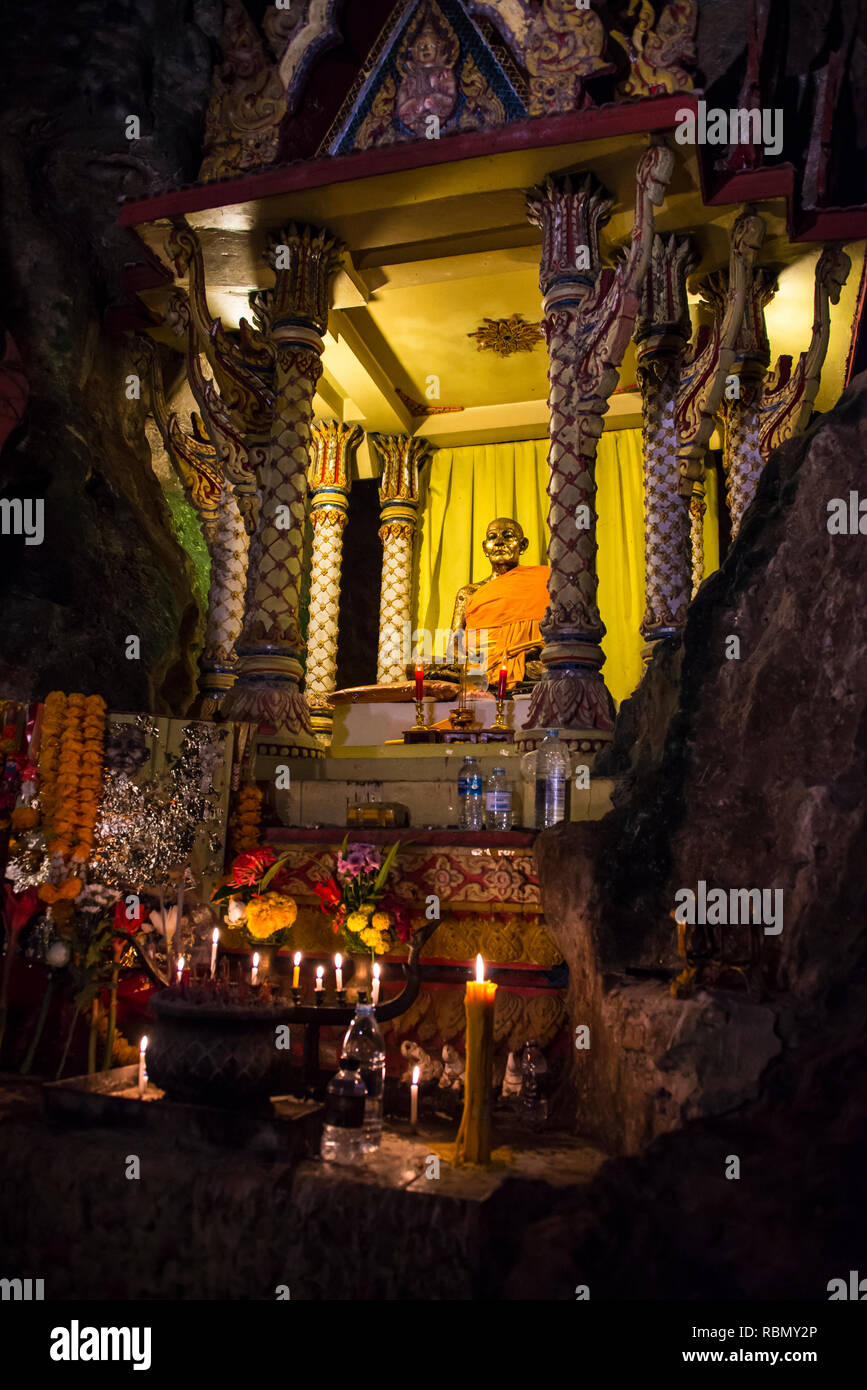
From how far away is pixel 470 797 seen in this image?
5.98 meters

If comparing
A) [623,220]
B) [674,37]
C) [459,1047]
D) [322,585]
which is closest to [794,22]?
[674,37]

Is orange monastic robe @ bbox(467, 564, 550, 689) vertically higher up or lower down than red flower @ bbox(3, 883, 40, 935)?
higher up

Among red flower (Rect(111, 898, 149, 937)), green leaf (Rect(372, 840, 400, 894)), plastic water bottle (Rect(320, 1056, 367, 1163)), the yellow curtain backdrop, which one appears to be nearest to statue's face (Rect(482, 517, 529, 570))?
the yellow curtain backdrop

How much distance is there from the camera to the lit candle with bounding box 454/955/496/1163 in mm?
3291

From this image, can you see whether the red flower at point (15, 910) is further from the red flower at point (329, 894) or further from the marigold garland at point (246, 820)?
the red flower at point (329, 894)

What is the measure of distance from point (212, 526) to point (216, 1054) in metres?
7.29

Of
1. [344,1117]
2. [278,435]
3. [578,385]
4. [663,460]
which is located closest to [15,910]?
[344,1117]

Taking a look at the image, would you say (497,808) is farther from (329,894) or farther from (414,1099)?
(414,1099)

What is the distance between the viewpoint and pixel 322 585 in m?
11.5

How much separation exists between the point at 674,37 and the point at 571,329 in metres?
2.51

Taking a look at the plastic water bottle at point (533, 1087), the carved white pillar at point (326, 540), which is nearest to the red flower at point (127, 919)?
the plastic water bottle at point (533, 1087)

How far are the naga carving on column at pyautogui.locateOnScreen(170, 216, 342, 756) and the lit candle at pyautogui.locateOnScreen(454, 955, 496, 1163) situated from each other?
3888 mm

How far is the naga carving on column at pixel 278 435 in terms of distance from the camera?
7.42 meters

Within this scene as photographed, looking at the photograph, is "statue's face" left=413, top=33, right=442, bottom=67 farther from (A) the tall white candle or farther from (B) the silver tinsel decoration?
(A) the tall white candle
